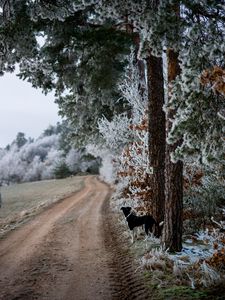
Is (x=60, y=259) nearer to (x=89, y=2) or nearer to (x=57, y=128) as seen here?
(x=89, y=2)

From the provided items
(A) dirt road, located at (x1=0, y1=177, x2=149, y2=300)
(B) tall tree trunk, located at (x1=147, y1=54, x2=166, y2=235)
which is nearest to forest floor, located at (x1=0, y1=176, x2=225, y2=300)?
(A) dirt road, located at (x1=0, y1=177, x2=149, y2=300)

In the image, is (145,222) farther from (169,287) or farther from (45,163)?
(45,163)

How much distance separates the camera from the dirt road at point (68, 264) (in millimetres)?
8117

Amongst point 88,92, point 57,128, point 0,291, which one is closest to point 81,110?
point 88,92

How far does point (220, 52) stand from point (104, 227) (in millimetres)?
10923

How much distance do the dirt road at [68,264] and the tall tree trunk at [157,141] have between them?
1.61 metres

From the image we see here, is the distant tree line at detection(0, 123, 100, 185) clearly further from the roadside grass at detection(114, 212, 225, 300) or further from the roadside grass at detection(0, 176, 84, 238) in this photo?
the roadside grass at detection(114, 212, 225, 300)

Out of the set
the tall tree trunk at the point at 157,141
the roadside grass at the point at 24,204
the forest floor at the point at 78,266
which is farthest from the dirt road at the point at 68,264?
the roadside grass at the point at 24,204

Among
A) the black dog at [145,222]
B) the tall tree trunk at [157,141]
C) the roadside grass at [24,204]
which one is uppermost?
the tall tree trunk at [157,141]

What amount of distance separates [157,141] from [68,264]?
4246mm

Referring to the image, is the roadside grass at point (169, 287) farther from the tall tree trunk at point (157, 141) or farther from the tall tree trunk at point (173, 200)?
the tall tree trunk at point (157, 141)

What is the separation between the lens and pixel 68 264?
34.1ft

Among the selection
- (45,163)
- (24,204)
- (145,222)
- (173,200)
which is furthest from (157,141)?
(45,163)

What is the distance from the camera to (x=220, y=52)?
252 inches
